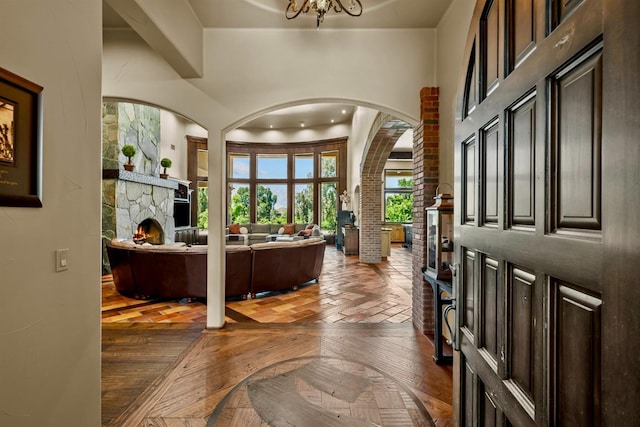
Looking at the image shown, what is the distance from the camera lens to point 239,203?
11508mm

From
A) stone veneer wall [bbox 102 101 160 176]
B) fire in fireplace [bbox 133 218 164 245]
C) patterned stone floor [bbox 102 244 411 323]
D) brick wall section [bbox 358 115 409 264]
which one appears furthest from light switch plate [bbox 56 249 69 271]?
fire in fireplace [bbox 133 218 164 245]

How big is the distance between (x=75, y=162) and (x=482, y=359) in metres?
2.08

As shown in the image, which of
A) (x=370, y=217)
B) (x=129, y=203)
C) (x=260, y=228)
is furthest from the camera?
(x=260, y=228)

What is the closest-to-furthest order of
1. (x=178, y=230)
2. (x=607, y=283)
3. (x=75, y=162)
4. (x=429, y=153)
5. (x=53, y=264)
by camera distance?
(x=607, y=283), (x=53, y=264), (x=75, y=162), (x=429, y=153), (x=178, y=230)

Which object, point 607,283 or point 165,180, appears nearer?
point 607,283

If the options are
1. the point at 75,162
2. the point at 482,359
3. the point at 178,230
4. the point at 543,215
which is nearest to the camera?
the point at 543,215

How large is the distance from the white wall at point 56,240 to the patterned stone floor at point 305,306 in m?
2.15

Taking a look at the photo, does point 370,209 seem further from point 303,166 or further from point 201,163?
point 201,163

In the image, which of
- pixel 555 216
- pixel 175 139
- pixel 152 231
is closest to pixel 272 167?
pixel 175 139

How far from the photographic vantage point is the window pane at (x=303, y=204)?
11.3m

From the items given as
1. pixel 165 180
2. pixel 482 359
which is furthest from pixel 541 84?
pixel 165 180

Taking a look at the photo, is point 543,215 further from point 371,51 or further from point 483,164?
point 371,51

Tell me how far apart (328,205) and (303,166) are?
187 centimetres

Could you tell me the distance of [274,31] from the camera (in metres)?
3.27
